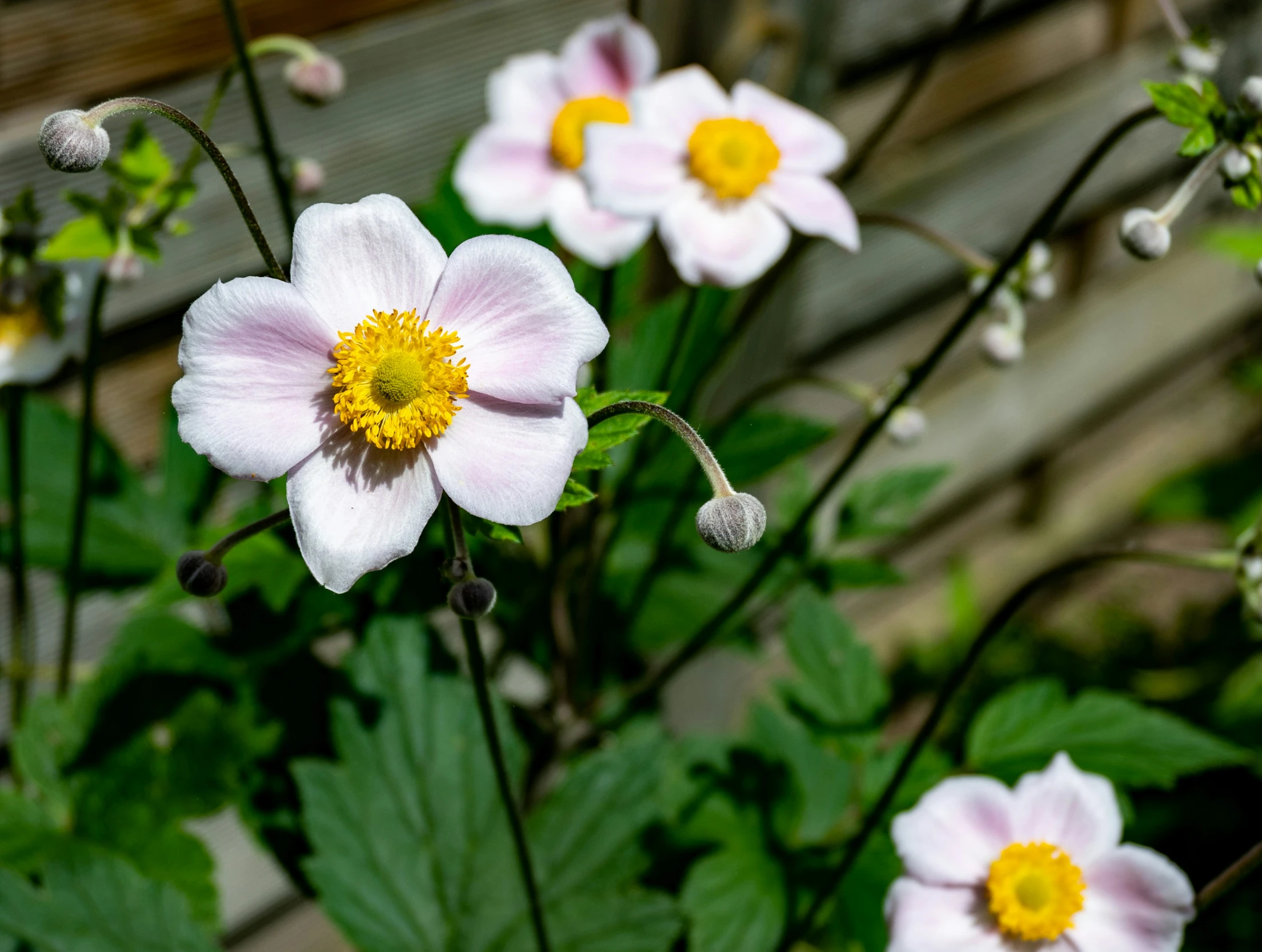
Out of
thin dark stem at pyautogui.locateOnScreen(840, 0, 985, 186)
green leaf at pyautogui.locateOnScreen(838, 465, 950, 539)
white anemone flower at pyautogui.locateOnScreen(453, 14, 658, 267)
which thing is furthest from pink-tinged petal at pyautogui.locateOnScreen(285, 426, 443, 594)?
green leaf at pyautogui.locateOnScreen(838, 465, 950, 539)

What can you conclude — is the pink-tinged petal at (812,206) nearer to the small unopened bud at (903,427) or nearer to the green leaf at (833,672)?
A: the small unopened bud at (903,427)

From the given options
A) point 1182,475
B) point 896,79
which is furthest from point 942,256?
point 1182,475

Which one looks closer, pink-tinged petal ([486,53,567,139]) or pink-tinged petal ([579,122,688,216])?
pink-tinged petal ([579,122,688,216])

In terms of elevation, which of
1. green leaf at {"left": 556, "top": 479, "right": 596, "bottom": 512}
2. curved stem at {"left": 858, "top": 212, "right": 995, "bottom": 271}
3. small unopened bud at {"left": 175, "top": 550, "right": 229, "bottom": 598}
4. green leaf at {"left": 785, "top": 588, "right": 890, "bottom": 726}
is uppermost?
curved stem at {"left": 858, "top": 212, "right": 995, "bottom": 271}

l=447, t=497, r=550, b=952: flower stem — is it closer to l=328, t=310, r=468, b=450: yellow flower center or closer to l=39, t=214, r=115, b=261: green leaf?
l=328, t=310, r=468, b=450: yellow flower center

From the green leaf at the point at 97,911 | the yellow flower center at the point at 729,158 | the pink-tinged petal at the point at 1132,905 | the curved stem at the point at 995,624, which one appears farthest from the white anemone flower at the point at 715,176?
the green leaf at the point at 97,911

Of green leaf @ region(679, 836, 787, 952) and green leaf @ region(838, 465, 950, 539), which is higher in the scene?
green leaf @ region(838, 465, 950, 539)

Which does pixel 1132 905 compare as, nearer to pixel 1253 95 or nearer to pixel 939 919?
pixel 939 919
